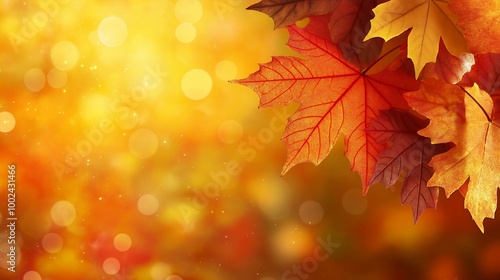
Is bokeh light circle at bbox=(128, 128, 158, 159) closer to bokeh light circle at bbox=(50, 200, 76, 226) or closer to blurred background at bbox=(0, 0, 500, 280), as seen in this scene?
blurred background at bbox=(0, 0, 500, 280)

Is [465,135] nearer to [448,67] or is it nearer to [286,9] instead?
[448,67]

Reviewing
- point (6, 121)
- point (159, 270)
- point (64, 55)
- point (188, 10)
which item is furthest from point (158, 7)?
point (159, 270)

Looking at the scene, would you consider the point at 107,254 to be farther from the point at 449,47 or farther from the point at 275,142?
the point at 449,47

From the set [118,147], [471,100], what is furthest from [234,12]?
[471,100]

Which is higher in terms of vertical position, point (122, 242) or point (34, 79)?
point (34, 79)

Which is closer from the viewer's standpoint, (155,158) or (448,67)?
(448,67)
